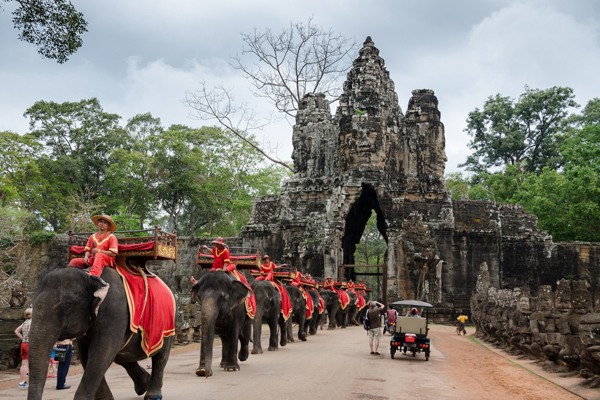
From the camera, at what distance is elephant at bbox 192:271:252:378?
8531 millimetres

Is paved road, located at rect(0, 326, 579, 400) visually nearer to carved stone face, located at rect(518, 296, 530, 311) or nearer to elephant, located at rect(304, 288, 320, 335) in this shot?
carved stone face, located at rect(518, 296, 530, 311)

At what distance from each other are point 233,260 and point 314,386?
315cm

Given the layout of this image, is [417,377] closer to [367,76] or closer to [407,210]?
[407,210]

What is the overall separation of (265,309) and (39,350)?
8.18 meters

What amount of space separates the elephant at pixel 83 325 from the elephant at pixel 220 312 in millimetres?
2490

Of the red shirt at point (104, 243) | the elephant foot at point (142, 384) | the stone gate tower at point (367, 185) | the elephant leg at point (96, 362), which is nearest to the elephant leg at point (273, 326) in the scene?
the elephant foot at point (142, 384)

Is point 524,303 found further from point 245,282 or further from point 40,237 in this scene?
point 40,237

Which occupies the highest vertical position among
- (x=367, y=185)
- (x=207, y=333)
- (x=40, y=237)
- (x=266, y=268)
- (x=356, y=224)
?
(x=367, y=185)

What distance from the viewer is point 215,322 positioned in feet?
28.9

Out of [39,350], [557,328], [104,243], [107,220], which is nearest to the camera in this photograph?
[39,350]

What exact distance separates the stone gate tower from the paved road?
48.4ft

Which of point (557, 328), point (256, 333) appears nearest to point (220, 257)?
point (256, 333)

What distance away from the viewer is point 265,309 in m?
12.8

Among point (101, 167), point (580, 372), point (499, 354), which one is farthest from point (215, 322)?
point (101, 167)
